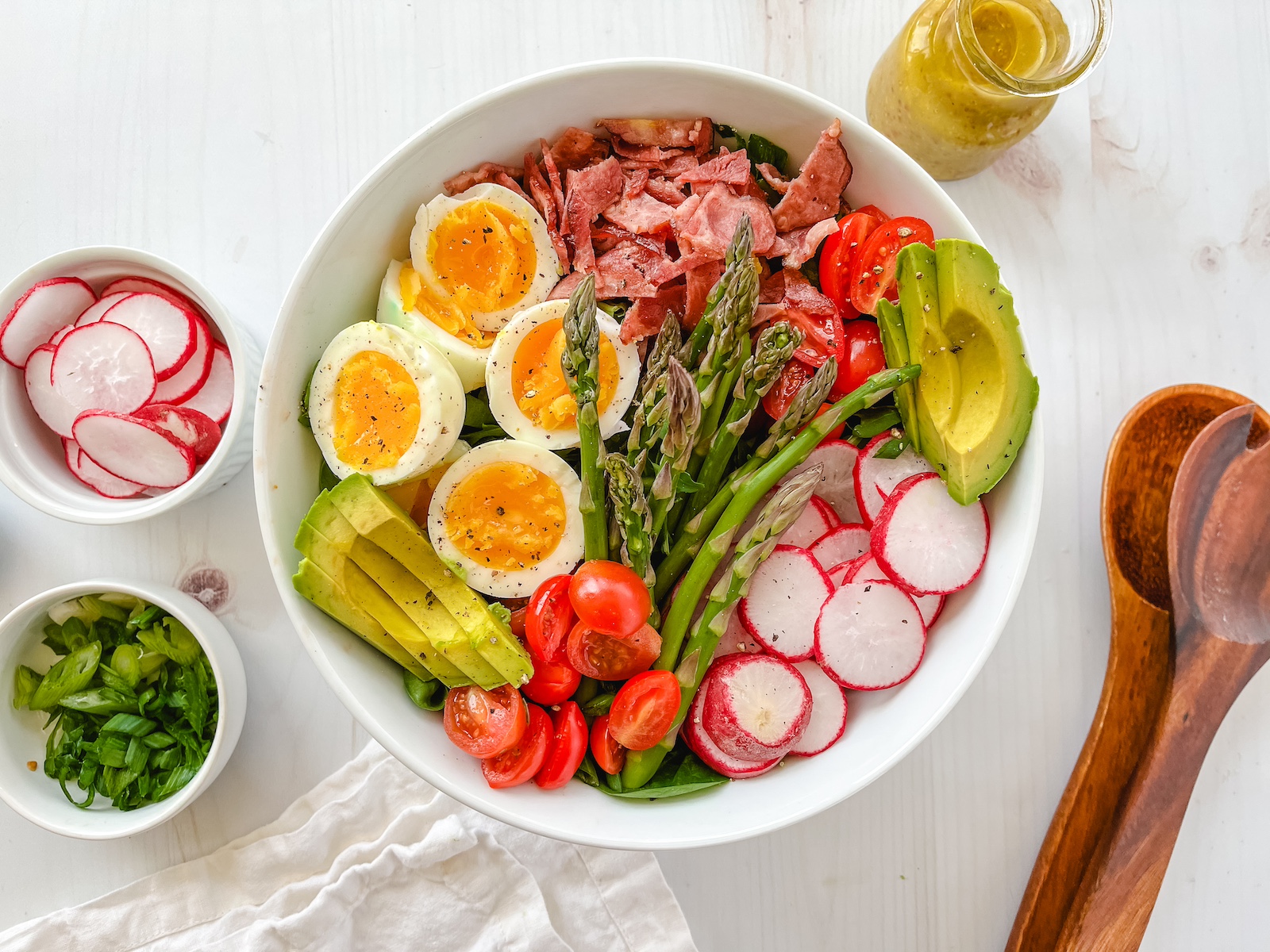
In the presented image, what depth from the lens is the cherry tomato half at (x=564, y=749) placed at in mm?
1565

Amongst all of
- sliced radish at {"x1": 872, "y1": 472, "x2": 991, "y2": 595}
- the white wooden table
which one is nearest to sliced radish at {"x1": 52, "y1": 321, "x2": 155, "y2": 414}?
the white wooden table

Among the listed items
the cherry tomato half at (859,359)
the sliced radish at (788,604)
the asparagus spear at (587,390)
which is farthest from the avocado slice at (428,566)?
Result: the cherry tomato half at (859,359)

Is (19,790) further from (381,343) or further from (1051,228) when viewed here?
(1051,228)

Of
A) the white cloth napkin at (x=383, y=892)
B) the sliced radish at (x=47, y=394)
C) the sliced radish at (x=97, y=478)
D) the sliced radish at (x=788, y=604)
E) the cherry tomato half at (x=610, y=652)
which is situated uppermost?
the sliced radish at (x=788, y=604)

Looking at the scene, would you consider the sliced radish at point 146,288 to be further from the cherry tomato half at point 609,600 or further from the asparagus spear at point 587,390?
the cherry tomato half at point 609,600

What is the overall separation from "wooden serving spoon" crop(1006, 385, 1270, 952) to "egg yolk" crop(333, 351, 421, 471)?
1452mm

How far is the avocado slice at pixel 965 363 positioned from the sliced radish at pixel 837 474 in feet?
0.57

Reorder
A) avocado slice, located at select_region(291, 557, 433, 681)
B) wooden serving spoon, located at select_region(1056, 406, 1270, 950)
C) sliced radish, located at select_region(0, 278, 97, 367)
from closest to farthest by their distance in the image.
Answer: avocado slice, located at select_region(291, 557, 433, 681)
sliced radish, located at select_region(0, 278, 97, 367)
wooden serving spoon, located at select_region(1056, 406, 1270, 950)

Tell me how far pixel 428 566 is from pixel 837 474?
2.66ft

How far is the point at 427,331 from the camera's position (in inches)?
64.7

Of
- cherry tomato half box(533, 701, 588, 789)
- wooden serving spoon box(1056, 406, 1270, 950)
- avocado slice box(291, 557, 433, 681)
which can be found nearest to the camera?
avocado slice box(291, 557, 433, 681)

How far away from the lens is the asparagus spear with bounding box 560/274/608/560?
1.53 metres

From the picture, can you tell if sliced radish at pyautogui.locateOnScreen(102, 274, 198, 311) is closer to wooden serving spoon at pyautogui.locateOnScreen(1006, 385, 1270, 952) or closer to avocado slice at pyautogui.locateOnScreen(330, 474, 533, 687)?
avocado slice at pyautogui.locateOnScreen(330, 474, 533, 687)

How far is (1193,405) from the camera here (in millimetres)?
1869
